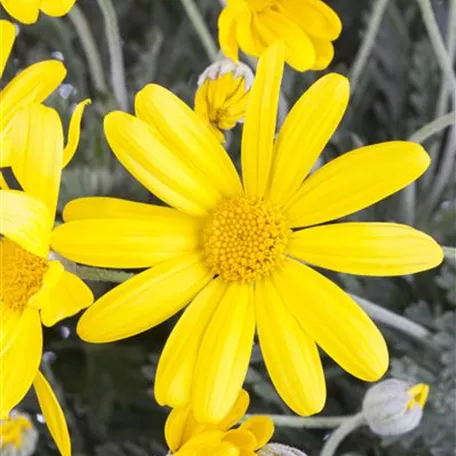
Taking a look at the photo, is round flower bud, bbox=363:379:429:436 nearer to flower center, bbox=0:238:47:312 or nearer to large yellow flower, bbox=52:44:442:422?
large yellow flower, bbox=52:44:442:422

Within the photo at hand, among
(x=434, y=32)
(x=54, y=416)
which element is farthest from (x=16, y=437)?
(x=434, y=32)

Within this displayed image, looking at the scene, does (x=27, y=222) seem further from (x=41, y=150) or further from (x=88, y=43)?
(x=88, y=43)

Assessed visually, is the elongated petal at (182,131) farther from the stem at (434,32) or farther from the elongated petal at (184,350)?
the stem at (434,32)

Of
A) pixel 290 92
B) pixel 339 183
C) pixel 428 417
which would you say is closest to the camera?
pixel 339 183

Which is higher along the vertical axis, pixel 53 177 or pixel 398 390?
pixel 53 177

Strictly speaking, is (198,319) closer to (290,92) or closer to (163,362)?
(163,362)

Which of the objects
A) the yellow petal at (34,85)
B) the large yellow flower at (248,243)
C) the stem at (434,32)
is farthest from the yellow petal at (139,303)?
the stem at (434,32)

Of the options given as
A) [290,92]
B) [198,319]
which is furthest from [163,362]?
[290,92]
